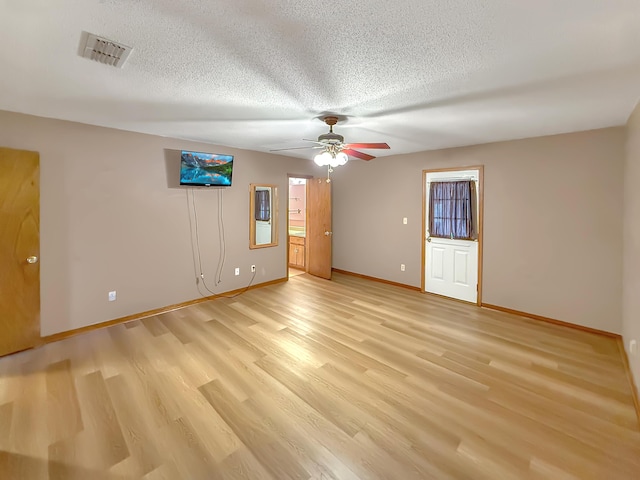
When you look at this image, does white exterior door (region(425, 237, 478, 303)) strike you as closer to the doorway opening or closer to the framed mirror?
the doorway opening

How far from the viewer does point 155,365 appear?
2.85 metres

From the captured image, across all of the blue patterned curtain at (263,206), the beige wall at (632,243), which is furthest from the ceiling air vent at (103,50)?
the beige wall at (632,243)

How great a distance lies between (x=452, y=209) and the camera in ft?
15.5

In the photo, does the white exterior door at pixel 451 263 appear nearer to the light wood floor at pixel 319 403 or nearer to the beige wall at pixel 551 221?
the beige wall at pixel 551 221

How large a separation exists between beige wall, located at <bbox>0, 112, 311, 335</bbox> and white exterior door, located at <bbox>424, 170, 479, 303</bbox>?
3340 millimetres

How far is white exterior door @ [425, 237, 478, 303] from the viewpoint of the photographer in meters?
4.64

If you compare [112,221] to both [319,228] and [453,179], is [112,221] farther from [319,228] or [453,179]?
[453,179]

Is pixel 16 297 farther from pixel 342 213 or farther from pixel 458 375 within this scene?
pixel 342 213

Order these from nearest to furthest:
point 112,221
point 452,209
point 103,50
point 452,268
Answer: point 103,50, point 112,221, point 452,209, point 452,268

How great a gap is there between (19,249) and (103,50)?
248cm

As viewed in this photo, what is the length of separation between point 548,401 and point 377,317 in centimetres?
202

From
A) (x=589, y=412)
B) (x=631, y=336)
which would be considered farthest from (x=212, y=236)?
(x=631, y=336)

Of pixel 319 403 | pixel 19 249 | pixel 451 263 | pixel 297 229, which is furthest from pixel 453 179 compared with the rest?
pixel 19 249

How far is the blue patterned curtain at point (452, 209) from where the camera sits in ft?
15.0
